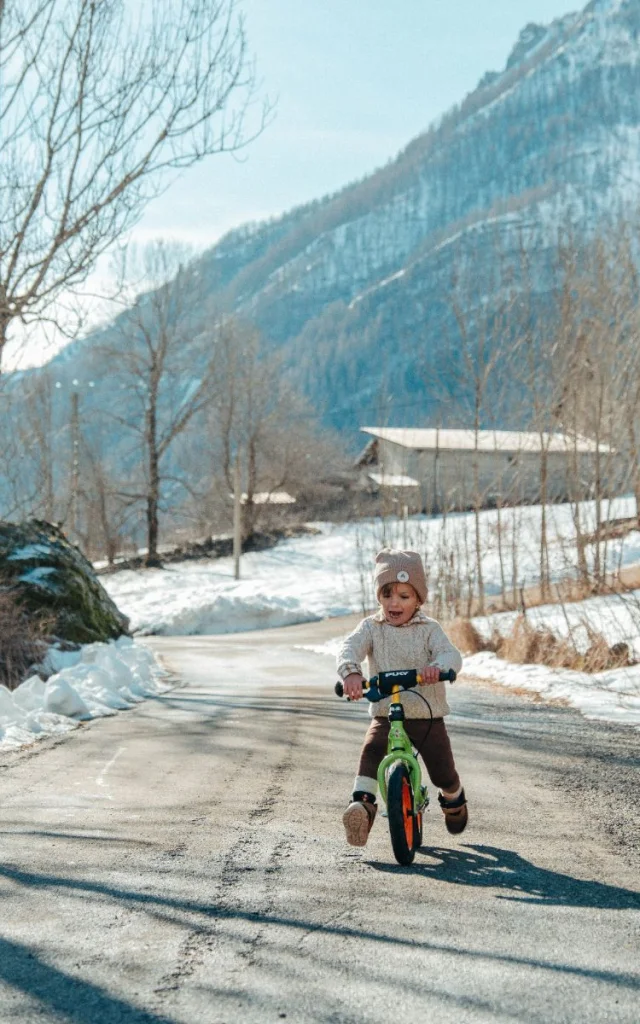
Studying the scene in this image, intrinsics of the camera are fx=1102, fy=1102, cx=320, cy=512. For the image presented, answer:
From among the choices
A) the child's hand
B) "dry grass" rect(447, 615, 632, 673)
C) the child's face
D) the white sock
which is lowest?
"dry grass" rect(447, 615, 632, 673)

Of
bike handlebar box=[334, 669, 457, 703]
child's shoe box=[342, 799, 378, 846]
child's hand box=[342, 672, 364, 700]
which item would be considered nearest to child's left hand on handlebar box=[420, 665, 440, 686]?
bike handlebar box=[334, 669, 457, 703]

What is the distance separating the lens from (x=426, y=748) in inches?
211

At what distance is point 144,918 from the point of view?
12.6 feet

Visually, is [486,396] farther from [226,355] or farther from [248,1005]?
[226,355]

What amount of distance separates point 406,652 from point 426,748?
48 centimetres

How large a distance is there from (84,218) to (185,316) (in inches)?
1885

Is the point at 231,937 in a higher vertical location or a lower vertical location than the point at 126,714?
higher

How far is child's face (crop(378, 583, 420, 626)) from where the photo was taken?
5461 mm

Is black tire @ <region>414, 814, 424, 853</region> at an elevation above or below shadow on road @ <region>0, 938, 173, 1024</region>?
below

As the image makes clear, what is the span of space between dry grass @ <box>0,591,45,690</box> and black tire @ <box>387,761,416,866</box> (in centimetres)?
795

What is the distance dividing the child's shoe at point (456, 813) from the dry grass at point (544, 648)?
9.20m

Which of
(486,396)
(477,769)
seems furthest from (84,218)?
(486,396)

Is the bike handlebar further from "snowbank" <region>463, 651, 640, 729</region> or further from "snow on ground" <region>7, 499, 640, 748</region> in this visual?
"snowbank" <region>463, 651, 640, 729</region>

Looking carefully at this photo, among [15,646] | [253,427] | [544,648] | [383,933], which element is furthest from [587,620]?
[253,427]
